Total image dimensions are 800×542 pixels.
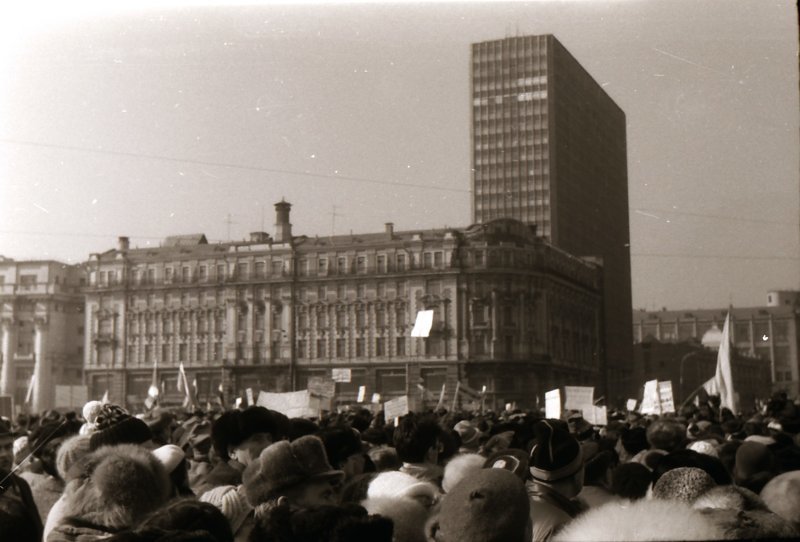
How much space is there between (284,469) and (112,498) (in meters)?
1.03

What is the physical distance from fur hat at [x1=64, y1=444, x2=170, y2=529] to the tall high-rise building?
27.0 metres

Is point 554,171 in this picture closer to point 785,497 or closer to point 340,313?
point 340,313

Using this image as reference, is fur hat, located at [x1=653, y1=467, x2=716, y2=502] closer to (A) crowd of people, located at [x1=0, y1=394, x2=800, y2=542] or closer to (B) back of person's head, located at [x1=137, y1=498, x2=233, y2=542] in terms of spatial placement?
(A) crowd of people, located at [x1=0, y1=394, x2=800, y2=542]

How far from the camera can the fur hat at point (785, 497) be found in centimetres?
444

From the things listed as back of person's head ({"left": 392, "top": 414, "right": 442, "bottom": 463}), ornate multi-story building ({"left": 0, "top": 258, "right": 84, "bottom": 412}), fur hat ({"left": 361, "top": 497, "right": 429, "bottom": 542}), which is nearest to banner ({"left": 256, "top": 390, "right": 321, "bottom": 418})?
back of person's head ({"left": 392, "top": 414, "right": 442, "bottom": 463})

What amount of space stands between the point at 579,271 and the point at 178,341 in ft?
119

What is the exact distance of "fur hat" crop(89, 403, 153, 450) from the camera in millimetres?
5789

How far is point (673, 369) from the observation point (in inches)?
4478

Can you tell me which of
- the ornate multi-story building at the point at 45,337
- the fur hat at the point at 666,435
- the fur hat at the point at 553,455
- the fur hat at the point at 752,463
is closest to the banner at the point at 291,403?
the fur hat at the point at 666,435

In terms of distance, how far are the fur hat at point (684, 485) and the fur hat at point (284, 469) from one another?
1.44m

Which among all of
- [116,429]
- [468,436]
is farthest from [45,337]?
[116,429]

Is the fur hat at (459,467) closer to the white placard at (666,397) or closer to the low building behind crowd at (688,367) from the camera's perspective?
the white placard at (666,397)

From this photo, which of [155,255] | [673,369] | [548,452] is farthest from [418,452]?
[673,369]

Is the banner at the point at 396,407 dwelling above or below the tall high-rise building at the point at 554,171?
below
